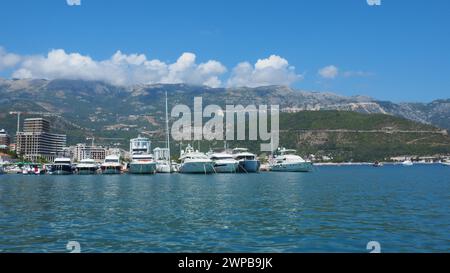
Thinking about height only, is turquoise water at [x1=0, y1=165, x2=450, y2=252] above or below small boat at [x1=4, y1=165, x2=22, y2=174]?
above

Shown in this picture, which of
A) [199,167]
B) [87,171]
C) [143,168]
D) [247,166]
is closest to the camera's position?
[199,167]

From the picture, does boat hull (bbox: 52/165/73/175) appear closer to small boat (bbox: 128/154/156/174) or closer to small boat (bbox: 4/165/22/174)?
small boat (bbox: 128/154/156/174)

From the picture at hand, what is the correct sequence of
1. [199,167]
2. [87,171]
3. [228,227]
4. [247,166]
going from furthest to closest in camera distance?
[87,171] → [247,166] → [199,167] → [228,227]

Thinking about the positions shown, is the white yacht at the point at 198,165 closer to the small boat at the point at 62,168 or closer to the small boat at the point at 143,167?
the small boat at the point at 143,167

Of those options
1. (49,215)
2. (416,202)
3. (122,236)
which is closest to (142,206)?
(49,215)

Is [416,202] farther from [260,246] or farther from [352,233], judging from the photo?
[260,246]

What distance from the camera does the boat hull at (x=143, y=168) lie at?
146250mm

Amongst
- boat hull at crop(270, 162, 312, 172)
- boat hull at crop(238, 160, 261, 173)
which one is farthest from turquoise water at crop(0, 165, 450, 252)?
boat hull at crop(270, 162, 312, 172)

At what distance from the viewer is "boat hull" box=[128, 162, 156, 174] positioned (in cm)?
14625

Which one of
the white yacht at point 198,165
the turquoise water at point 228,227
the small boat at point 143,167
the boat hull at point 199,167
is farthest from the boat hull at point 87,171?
the turquoise water at point 228,227

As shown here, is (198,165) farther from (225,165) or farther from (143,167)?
(143,167)

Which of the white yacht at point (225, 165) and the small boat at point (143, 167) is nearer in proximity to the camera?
the small boat at point (143, 167)

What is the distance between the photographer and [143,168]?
483ft

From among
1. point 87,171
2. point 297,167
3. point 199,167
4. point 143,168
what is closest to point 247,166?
point 297,167
